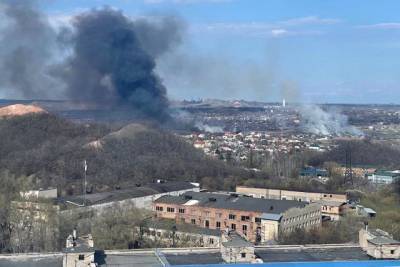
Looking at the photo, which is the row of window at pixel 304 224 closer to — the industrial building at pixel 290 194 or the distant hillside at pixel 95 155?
the industrial building at pixel 290 194


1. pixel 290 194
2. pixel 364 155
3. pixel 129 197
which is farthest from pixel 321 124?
pixel 129 197

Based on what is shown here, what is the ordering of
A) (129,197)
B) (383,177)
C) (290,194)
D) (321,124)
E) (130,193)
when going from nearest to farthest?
(129,197) < (130,193) < (290,194) < (383,177) < (321,124)

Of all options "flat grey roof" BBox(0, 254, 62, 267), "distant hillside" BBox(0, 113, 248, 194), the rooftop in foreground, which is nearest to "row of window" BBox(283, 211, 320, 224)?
"distant hillside" BBox(0, 113, 248, 194)

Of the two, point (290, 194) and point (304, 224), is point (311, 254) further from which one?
point (290, 194)

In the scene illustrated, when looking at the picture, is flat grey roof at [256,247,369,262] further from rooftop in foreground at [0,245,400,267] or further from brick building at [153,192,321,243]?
brick building at [153,192,321,243]

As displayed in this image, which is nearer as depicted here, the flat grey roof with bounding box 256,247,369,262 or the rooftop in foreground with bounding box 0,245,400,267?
the rooftop in foreground with bounding box 0,245,400,267

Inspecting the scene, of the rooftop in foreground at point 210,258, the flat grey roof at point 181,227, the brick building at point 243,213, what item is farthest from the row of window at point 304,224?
the rooftop in foreground at point 210,258
